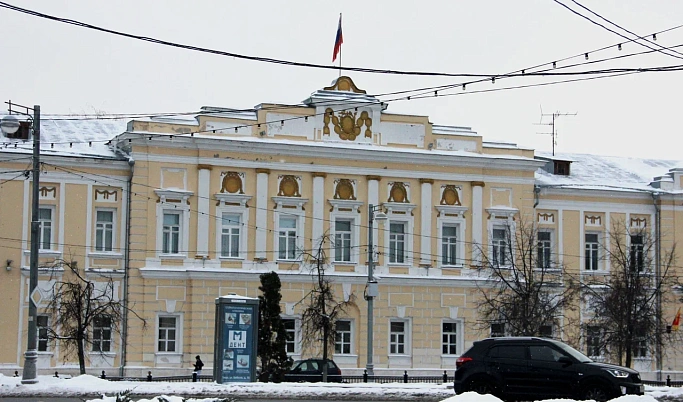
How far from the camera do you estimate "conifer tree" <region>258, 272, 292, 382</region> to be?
38781 millimetres

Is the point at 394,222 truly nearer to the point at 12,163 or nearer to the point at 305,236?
the point at 305,236

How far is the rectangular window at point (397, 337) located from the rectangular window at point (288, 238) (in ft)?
17.0

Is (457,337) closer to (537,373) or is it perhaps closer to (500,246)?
(500,246)

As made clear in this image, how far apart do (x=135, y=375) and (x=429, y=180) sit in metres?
14.6

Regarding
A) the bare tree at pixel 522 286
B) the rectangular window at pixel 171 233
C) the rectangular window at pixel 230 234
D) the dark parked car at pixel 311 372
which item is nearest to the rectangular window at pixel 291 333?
the rectangular window at pixel 230 234

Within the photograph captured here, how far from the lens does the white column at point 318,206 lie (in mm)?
52469

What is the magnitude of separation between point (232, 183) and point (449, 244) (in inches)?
387

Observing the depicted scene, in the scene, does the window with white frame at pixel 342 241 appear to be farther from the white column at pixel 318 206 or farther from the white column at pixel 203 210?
the white column at pixel 203 210

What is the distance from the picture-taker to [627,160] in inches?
2504

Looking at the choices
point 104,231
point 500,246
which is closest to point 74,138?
point 104,231

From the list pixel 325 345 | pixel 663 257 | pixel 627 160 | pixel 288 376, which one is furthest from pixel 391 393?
pixel 627 160

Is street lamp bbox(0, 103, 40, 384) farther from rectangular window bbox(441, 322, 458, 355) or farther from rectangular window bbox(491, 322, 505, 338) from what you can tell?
rectangular window bbox(491, 322, 505, 338)

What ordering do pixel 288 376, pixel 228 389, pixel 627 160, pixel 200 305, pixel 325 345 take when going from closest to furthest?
pixel 228 389 → pixel 288 376 → pixel 325 345 → pixel 200 305 → pixel 627 160

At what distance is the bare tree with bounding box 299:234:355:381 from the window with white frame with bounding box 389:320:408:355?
7.61 ft
